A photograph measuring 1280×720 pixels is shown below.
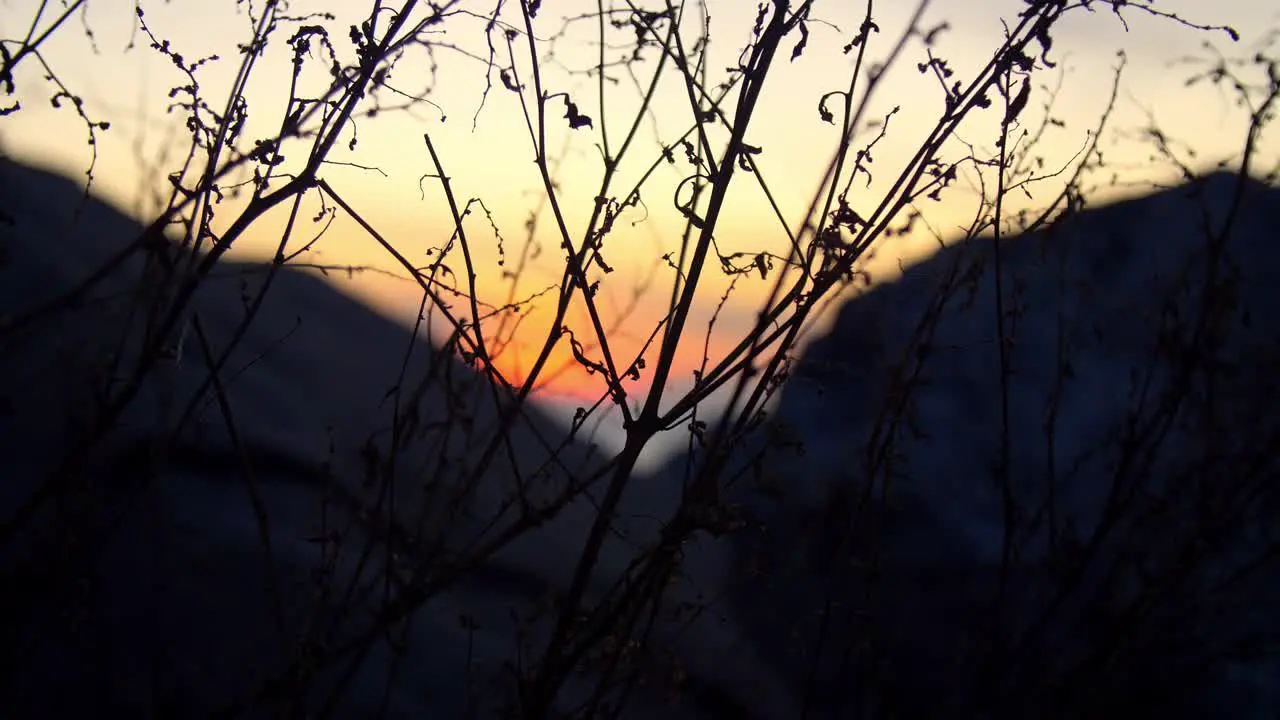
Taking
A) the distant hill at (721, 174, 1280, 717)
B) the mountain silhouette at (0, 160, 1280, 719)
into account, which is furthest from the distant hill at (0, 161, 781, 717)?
the distant hill at (721, 174, 1280, 717)

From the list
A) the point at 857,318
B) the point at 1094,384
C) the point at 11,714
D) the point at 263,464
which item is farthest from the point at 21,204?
the point at 1094,384

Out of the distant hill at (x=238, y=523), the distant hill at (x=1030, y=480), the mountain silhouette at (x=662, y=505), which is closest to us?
the distant hill at (x=238, y=523)

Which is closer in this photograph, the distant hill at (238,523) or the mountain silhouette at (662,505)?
the distant hill at (238,523)

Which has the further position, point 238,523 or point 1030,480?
point 1030,480

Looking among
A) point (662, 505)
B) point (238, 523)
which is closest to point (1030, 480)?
point (662, 505)

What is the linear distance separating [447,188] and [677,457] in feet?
17.1

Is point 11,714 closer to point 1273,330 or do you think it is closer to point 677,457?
point 677,457

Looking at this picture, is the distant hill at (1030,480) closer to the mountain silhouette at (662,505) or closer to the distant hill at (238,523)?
the mountain silhouette at (662,505)

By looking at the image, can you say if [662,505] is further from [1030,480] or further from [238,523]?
[238,523]

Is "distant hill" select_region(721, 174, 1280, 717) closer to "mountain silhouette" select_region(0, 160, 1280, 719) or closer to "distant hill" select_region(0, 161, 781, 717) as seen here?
"mountain silhouette" select_region(0, 160, 1280, 719)

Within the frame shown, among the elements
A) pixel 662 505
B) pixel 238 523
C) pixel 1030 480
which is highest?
pixel 1030 480

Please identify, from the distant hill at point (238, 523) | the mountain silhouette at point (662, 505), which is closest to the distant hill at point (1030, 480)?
the mountain silhouette at point (662, 505)

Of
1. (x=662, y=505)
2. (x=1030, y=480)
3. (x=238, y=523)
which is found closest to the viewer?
(x=238, y=523)

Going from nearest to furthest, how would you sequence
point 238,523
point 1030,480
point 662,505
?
point 238,523 < point 1030,480 < point 662,505
